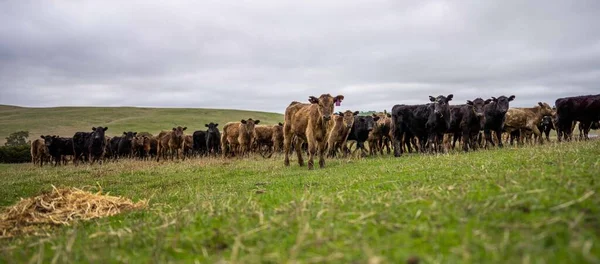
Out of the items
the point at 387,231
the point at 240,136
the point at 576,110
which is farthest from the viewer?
the point at 240,136

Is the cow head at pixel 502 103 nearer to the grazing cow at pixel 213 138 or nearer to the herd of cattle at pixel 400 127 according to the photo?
the herd of cattle at pixel 400 127

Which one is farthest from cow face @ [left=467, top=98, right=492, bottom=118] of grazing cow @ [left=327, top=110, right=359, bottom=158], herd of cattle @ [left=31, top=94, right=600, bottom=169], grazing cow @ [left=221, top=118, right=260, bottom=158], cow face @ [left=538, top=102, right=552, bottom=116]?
grazing cow @ [left=221, top=118, right=260, bottom=158]

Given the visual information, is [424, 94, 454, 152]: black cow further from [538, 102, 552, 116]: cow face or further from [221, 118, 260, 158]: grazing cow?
[221, 118, 260, 158]: grazing cow

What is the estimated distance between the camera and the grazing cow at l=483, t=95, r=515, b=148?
1756 cm

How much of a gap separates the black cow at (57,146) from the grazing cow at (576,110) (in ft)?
107

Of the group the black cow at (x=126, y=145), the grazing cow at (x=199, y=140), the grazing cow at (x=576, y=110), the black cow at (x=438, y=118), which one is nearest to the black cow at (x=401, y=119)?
the black cow at (x=438, y=118)

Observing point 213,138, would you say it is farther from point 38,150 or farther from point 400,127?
Answer: point 400,127

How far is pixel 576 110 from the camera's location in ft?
60.3

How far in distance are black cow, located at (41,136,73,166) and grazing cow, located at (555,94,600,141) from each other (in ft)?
107

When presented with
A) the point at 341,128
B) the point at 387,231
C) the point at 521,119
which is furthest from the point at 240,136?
the point at 387,231

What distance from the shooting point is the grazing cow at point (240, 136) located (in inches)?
1027

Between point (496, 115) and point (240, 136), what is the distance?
15.4 meters

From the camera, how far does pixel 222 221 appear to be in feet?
13.4

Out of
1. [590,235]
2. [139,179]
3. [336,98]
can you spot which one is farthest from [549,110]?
[590,235]
